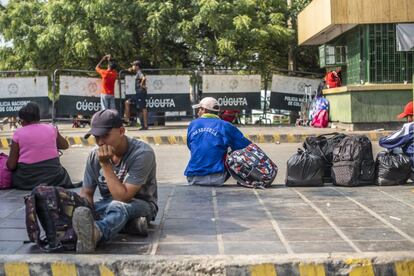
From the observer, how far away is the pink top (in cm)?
703

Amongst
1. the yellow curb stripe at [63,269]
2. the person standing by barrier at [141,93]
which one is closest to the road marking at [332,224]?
the yellow curb stripe at [63,269]

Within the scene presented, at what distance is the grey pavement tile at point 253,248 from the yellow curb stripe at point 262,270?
0.31 meters

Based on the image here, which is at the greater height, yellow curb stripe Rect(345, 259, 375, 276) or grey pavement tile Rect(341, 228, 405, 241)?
grey pavement tile Rect(341, 228, 405, 241)

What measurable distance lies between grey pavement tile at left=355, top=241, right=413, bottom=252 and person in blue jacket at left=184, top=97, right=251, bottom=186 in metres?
3.01

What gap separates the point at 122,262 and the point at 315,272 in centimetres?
127

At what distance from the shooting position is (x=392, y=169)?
7.34m

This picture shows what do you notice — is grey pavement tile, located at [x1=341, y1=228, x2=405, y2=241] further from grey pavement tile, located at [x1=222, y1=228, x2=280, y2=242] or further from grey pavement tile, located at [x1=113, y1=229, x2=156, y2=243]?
grey pavement tile, located at [x1=113, y1=229, x2=156, y2=243]

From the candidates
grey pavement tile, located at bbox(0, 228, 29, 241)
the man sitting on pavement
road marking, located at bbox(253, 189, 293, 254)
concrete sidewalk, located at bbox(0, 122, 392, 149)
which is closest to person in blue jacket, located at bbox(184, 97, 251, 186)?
road marking, located at bbox(253, 189, 293, 254)

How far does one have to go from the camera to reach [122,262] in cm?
412

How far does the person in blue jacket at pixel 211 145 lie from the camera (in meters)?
7.37

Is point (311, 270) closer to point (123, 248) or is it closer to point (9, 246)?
point (123, 248)

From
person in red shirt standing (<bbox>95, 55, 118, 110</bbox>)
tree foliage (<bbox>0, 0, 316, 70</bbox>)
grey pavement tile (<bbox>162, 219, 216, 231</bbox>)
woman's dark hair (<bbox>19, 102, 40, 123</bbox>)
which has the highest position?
tree foliage (<bbox>0, 0, 316, 70</bbox>)

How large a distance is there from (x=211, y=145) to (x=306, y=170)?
1171 millimetres

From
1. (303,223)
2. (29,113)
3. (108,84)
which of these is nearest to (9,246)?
(303,223)
